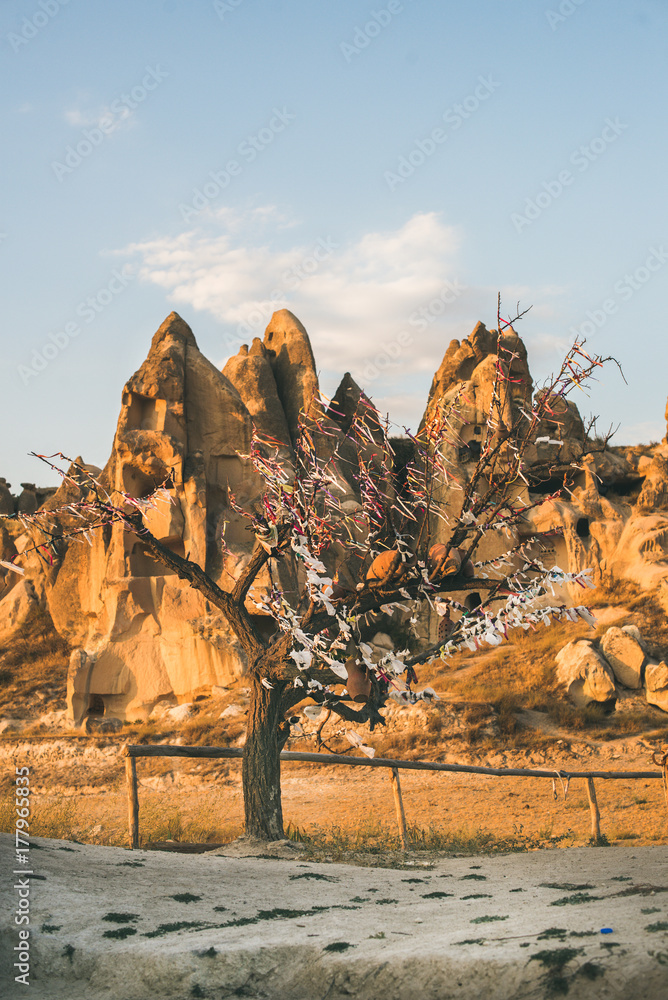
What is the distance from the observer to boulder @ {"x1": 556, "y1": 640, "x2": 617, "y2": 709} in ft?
66.9

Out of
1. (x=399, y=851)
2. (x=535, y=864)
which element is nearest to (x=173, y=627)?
(x=399, y=851)

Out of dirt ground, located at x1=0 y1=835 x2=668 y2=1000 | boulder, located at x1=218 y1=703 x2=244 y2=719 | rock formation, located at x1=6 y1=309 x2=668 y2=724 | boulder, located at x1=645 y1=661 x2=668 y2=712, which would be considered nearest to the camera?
dirt ground, located at x1=0 y1=835 x2=668 y2=1000

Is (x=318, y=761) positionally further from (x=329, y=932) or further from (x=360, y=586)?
(x=329, y=932)

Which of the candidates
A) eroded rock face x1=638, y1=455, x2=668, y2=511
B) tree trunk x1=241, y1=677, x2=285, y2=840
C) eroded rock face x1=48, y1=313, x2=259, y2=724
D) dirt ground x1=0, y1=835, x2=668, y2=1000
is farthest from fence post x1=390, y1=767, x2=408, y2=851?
eroded rock face x1=638, y1=455, x2=668, y2=511

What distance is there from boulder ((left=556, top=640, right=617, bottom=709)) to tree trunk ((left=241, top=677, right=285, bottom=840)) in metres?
12.1

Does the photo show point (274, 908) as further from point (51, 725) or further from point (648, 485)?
point (648, 485)

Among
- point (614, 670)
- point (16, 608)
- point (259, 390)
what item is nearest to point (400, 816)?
point (614, 670)

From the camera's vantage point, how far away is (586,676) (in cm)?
2075

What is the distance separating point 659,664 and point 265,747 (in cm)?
1329

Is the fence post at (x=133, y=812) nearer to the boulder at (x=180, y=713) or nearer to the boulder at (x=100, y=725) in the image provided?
the boulder at (x=180, y=713)

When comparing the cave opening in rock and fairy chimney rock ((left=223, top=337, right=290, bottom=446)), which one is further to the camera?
fairy chimney rock ((left=223, top=337, right=290, bottom=446))

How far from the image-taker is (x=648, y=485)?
93.0 feet

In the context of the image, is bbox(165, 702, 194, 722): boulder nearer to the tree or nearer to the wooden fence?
the wooden fence

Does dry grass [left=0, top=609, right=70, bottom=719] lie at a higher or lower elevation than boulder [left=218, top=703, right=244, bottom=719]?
higher
